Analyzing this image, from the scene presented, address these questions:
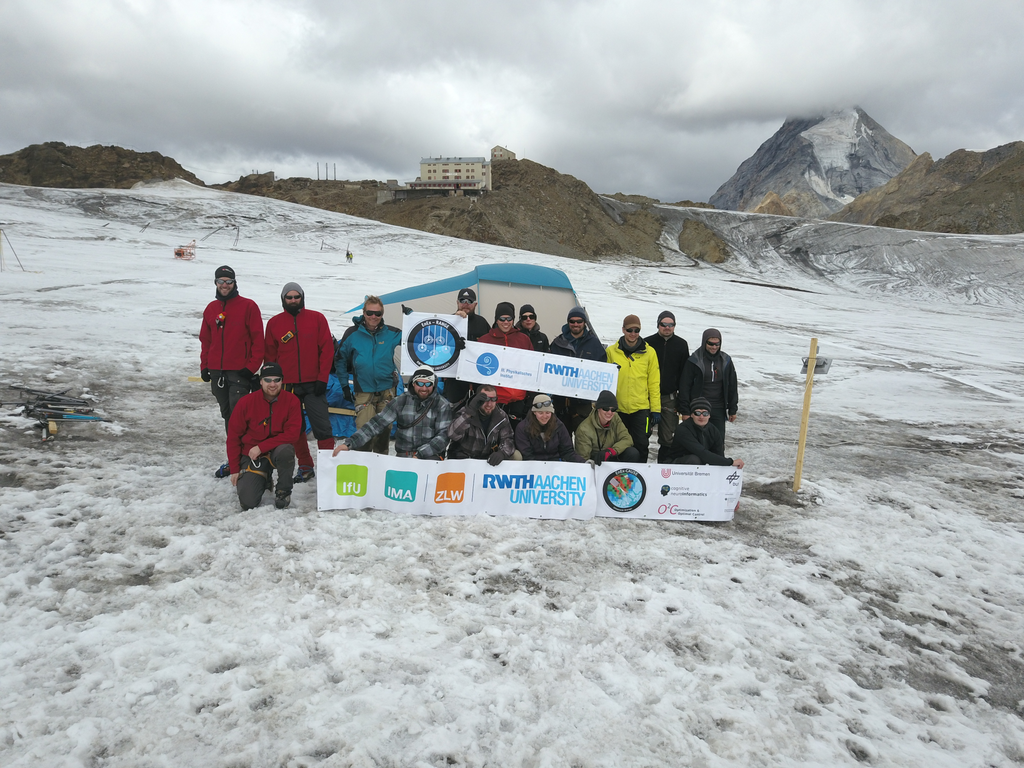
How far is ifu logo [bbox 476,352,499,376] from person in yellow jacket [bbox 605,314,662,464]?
3.97 feet

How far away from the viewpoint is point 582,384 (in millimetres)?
5828

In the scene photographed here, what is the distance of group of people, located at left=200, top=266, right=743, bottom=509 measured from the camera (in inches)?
191

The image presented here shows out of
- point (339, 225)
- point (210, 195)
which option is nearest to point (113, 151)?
point (210, 195)

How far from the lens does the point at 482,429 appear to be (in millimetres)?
5211

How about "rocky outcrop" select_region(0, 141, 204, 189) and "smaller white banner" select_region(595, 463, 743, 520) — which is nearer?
"smaller white banner" select_region(595, 463, 743, 520)

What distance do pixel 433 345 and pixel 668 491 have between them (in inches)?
106

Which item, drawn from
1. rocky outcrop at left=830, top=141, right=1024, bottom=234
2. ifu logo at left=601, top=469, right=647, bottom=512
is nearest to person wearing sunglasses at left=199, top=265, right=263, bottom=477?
ifu logo at left=601, top=469, right=647, bottom=512

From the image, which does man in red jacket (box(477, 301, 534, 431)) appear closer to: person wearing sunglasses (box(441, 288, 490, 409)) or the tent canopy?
person wearing sunglasses (box(441, 288, 490, 409))

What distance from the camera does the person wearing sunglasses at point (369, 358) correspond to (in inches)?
216

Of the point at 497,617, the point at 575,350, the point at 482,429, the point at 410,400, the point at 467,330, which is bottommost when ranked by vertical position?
the point at 497,617

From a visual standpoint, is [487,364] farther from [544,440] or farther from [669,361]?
[669,361]

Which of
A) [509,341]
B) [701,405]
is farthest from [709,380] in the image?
[509,341]

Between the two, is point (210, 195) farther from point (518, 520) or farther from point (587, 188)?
point (518, 520)

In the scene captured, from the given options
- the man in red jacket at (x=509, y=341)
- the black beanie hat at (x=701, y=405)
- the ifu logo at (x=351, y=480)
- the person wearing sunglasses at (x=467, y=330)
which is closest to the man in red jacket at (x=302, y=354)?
the ifu logo at (x=351, y=480)
